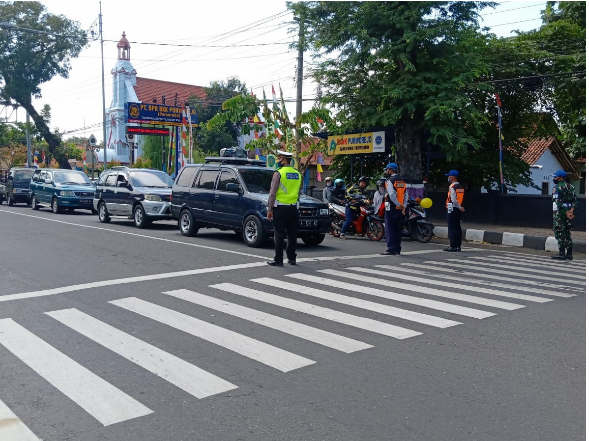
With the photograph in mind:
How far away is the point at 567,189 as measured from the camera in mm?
11930

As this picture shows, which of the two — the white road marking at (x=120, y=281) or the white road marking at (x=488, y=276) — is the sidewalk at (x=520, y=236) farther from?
the white road marking at (x=120, y=281)

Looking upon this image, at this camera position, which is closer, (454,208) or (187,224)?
(454,208)

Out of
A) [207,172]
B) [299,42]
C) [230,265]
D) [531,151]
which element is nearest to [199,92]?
[531,151]

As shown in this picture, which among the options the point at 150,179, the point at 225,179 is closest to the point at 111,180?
the point at 150,179

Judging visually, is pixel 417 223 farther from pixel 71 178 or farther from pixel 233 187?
pixel 71 178

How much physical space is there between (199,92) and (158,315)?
73.7 metres

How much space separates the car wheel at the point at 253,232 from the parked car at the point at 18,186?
19689 millimetres

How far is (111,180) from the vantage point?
18828 mm

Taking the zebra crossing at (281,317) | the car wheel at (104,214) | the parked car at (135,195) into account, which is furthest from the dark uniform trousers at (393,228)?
the car wheel at (104,214)

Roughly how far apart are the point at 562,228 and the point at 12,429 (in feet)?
36.2

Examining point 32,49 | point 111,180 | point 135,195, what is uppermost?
point 32,49

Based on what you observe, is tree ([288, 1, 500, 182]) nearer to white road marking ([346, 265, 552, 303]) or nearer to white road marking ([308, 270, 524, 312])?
white road marking ([346, 265, 552, 303])

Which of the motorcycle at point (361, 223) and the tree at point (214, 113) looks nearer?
the motorcycle at point (361, 223)

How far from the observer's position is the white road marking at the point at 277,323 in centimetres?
559
